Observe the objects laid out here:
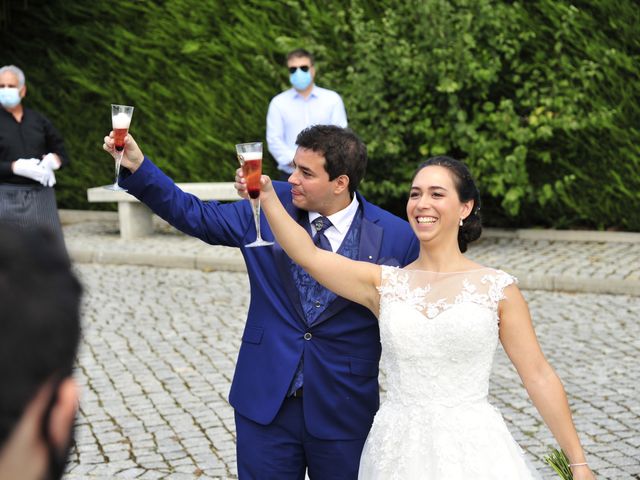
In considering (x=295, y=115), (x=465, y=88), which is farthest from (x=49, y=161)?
(x=465, y=88)

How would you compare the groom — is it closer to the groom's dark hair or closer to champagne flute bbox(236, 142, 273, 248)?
the groom's dark hair

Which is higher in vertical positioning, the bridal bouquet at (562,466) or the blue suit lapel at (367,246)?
the blue suit lapel at (367,246)

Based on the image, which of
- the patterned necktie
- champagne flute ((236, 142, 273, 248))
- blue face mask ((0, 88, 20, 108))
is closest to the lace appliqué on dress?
the patterned necktie

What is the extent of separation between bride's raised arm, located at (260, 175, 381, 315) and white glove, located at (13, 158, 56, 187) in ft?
19.0

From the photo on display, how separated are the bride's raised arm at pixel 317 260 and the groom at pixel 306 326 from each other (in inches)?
5.8

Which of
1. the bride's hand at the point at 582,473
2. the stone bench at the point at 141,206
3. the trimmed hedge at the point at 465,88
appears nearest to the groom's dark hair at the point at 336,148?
the bride's hand at the point at 582,473

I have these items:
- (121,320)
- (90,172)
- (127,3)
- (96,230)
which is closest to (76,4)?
(127,3)

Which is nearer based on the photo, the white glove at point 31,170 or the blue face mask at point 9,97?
the white glove at point 31,170

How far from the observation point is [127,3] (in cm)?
1430

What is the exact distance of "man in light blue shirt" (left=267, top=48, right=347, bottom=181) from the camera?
10477 millimetres

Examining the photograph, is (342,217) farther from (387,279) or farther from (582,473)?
(582,473)

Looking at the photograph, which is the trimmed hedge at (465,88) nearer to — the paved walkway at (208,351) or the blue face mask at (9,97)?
the paved walkway at (208,351)

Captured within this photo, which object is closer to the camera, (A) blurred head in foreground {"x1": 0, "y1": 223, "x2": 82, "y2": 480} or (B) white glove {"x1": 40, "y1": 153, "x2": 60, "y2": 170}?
(A) blurred head in foreground {"x1": 0, "y1": 223, "x2": 82, "y2": 480}

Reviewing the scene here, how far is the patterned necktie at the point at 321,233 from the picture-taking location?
3.66m
